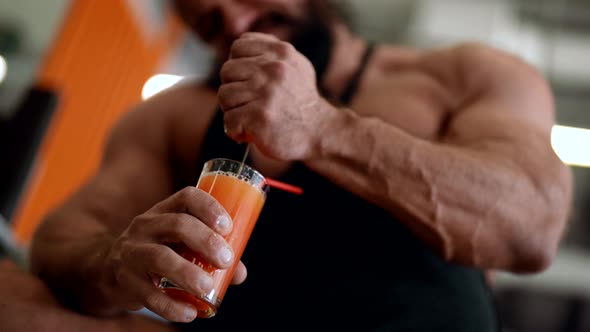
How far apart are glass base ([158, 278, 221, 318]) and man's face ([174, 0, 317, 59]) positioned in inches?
27.4

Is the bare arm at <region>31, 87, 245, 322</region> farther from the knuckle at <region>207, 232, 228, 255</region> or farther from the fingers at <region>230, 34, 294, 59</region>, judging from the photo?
the fingers at <region>230, 34, 294, 59</region>

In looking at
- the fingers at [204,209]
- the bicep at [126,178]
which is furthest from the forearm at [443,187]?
the bicep at [126,178]

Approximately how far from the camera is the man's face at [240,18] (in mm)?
1246

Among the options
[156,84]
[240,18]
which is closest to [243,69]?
[240,18]

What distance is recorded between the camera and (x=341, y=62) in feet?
4.15

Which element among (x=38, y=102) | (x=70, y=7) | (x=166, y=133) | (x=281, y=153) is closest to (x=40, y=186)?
(x=70, y=7)

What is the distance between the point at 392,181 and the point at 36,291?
1.80 feet

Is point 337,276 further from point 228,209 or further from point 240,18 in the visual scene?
point 240,18

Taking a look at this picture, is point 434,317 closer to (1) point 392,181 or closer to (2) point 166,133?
(1) point 392,181

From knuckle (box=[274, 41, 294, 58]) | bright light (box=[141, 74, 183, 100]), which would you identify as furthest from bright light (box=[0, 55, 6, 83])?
knuckle (box=[274, 41, 294, 58])

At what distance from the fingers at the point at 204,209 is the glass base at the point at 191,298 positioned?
0.07m

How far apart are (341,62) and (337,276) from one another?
503 millimetres

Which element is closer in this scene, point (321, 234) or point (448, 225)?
point (448, 225)

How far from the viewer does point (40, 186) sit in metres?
3.05
